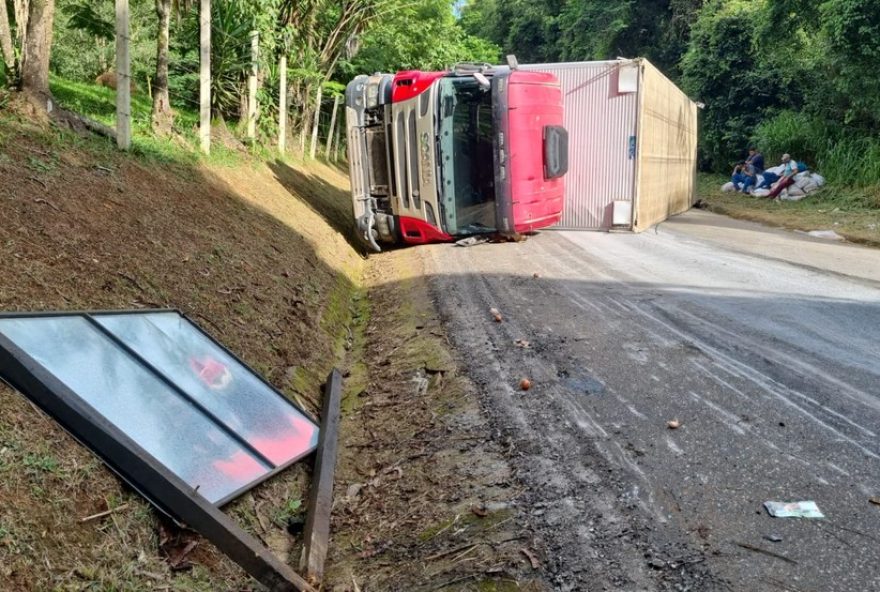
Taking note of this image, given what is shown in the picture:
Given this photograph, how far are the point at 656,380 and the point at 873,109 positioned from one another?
1902 cm

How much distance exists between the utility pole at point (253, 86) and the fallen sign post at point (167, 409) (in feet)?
30.3

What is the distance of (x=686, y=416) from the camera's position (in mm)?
4270

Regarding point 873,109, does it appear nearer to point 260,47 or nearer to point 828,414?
point 260,47

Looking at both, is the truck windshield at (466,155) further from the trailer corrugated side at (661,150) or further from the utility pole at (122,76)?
the utility pole at (122,76)

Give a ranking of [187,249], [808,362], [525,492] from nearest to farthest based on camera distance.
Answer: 1. [525,492]
2. [808,362]
3. [187,249]

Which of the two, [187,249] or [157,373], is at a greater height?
[187,249]

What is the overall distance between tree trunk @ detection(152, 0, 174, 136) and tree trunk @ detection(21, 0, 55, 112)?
2.77 m

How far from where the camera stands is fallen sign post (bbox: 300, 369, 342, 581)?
3316 millimetres

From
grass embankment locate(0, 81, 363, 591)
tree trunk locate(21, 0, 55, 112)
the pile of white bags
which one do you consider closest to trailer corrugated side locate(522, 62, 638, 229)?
grass embankment locate(0, 81, 363, 591)

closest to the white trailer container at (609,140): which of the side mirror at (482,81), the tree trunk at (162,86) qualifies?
the side mirror at (482,81)

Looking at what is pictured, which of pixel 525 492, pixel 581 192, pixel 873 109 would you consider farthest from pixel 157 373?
pixel 873 109

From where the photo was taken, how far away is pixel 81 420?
304cm

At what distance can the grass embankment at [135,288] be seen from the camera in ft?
8.76

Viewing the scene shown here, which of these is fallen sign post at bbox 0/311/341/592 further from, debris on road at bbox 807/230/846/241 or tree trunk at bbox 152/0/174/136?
debris on road at bbox 807/230/846/241
